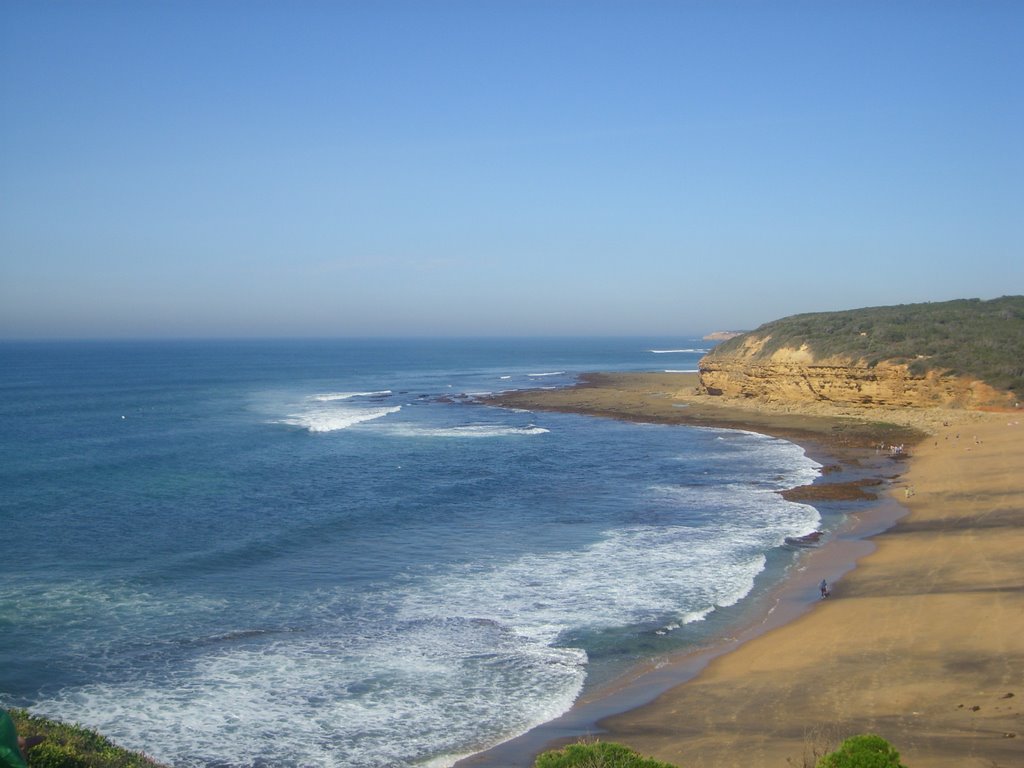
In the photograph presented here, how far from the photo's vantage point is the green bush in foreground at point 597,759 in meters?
8.95

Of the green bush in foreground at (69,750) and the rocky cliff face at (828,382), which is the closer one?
the green bush in foreground at (69,750)

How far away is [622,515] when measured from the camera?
30.2 m

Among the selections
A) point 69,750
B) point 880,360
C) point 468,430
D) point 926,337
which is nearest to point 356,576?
point 69,750

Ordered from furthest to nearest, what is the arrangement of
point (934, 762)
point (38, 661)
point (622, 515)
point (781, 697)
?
point (622, 515) → point (38, 661) → point (781, 697) → point (934, 762)

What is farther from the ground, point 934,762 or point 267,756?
point 934,762

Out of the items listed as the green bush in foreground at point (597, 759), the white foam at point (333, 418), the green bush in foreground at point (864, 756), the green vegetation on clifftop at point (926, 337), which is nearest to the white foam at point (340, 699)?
the green bush in foreground at point (597, 759)

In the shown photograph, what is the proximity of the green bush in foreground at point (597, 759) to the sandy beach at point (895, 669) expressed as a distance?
337 centimetres

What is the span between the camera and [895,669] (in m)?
15.3

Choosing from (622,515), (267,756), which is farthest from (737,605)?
(267,756)

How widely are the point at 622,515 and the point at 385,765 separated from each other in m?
18.3

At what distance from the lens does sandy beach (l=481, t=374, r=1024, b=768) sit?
12.4 m

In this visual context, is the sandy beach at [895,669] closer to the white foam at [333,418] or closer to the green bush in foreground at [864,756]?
the green bush in foreground at [864,756]

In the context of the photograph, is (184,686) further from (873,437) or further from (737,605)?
(873,437)

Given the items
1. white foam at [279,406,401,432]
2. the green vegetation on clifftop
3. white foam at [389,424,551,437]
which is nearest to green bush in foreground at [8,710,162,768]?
white foam at [389,424,551,437]
